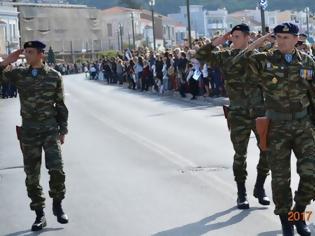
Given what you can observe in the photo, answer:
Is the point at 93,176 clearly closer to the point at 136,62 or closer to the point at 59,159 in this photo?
the point at 59,159

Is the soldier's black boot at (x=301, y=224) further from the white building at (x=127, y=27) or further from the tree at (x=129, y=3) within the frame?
the tree at (x=129, y=3)

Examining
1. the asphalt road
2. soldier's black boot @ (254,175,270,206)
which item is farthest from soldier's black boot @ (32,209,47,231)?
soldier's black boot @ (254,175,270,206)

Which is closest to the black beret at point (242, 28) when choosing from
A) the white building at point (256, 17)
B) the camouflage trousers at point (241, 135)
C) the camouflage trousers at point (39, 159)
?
the camouflage trousers at point (241, 135)

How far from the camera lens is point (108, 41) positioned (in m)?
134

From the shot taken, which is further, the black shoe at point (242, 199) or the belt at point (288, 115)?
the black shoe at point (242, 199)

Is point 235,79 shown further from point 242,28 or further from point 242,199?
point 242,199

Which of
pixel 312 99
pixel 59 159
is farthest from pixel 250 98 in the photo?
pixel 59 159

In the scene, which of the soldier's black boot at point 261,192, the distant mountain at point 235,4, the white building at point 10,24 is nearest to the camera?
the soldier's black boot at point 261,192

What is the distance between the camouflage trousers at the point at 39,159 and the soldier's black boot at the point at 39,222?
7 cm

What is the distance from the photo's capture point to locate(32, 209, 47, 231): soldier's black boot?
7980 millimetres

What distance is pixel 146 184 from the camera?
10297 mm

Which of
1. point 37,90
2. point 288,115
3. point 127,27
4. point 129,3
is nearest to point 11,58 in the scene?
point 37,90

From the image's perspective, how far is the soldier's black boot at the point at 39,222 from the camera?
7.98 metres
